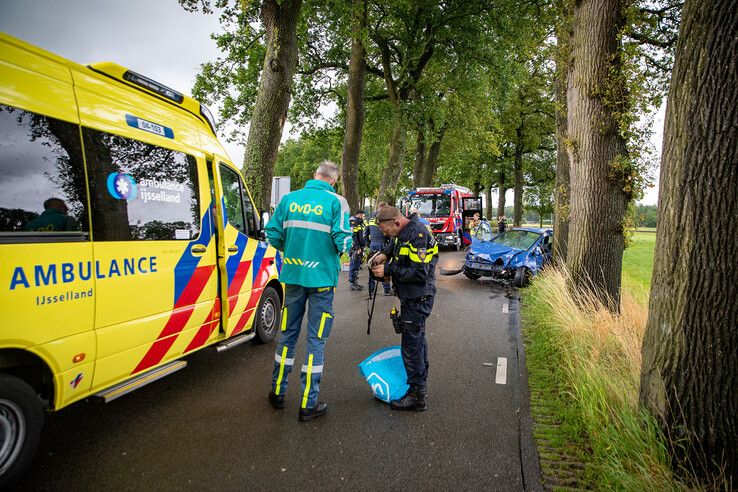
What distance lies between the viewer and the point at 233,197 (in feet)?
15.2

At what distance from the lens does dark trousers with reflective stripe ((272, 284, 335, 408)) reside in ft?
11.7

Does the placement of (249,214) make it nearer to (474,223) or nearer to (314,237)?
(314,237)

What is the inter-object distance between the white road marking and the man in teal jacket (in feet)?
6.61

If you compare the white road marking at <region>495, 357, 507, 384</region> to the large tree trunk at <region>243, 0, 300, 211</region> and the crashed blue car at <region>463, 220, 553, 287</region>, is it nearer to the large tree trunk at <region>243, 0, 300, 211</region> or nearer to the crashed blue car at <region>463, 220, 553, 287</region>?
the large tree trunk at <region>243, 0, 300, 211</region>

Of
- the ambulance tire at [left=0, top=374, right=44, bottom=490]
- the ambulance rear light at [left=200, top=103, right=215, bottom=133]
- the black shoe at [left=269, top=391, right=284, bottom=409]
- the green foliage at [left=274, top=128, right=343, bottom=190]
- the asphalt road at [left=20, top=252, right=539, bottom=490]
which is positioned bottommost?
the asphalt road at [left=20, top=252, right=539, bottom=490]

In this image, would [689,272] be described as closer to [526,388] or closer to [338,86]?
[526,388]

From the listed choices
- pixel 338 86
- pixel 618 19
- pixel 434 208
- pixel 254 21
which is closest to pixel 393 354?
pixel 618 19

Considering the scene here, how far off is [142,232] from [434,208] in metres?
16.8

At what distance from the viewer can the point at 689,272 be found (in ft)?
8.32

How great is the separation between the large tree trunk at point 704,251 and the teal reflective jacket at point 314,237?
2.41m

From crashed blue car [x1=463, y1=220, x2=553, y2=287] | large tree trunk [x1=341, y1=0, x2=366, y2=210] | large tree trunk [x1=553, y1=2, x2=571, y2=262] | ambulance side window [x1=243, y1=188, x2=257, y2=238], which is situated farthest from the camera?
large tree trunk [x1=341, y1=0, x2=366, y2=210]

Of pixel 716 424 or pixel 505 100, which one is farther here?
pixel 505 100

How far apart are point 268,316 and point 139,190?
→ 2625mm

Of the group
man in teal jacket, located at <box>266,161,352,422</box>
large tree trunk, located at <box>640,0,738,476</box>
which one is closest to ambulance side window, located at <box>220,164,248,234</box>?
man in teal jacket, located at <box>266,161,352,422</box>
